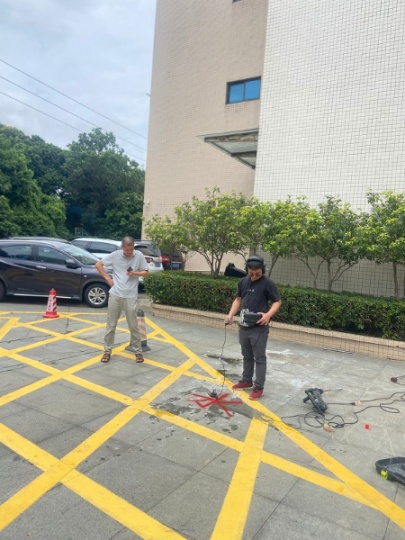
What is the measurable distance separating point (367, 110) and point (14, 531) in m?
9.36

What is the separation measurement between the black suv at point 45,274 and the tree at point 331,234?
518 centimetres

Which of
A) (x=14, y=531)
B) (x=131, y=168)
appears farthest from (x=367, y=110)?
(x=131, y=168)

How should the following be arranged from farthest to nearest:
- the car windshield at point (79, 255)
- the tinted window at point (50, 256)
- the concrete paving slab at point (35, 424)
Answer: the car windshield at point (79, 255) < the tinted window at point (50, 256) < the concrete paving slab at point (35, 424)

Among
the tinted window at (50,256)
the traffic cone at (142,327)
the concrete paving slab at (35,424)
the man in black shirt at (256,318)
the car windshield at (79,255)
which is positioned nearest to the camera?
the concrete paving slab at (35,424)

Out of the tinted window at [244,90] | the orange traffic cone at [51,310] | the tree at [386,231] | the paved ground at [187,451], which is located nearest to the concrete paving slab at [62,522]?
the paved ground at [187,451]

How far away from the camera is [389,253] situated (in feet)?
22.9

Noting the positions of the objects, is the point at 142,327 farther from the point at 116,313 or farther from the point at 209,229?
the point at 209,229

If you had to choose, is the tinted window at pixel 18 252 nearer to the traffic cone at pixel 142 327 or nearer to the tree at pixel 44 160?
the traffic cone at pixel 142 327

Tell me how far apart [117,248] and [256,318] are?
899cm

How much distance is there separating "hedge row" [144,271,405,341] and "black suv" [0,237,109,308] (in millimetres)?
2172

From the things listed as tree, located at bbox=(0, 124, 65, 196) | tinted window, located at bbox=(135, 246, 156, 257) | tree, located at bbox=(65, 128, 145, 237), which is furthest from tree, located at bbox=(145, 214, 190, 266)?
tree, located at bbox=(0, 124, 65, 196)

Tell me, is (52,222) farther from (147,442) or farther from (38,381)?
(147,442)

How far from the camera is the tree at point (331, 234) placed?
294 inches

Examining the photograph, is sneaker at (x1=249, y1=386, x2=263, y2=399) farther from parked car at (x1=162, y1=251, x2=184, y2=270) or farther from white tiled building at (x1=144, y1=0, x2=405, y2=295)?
parked car at (x1=162, y1=251, x2=184, y2=270)
